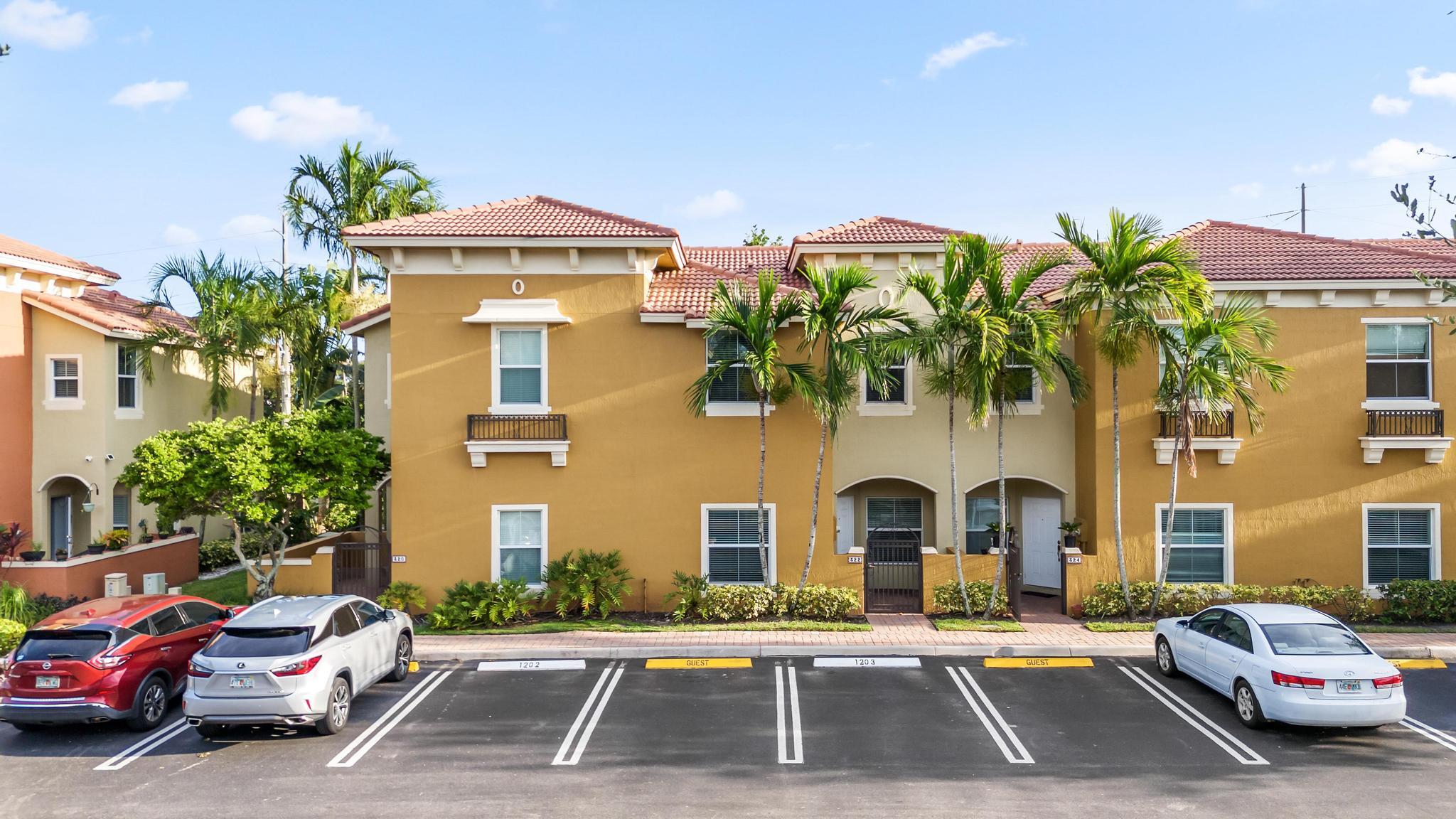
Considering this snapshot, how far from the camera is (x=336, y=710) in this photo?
1107 cm

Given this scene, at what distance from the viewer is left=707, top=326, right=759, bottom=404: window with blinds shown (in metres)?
17.1

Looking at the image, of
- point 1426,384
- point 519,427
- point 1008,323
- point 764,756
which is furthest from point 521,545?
point 1426,384

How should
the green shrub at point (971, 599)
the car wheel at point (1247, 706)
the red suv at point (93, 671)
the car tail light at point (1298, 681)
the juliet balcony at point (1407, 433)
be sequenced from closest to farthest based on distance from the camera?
the car tail light at point (1298, 681) < the red suv at point (93, 671) < the car wheel at point (1247, 706) < the juliet balcony at point (1407, 433) < the green shrub at point (971, 599)

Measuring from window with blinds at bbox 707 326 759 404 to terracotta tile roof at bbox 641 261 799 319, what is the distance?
73cm

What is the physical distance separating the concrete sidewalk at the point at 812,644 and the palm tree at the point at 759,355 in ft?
6.49

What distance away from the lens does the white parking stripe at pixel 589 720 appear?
33.9 ft

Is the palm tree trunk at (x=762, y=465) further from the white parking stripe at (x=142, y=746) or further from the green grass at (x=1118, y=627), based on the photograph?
the white parking stripe at (x=142, y=746)

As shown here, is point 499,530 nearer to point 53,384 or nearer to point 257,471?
point 257,471

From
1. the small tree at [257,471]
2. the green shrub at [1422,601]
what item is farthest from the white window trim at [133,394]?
the green shrub at [1422,601]

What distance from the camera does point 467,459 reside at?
17062 mm

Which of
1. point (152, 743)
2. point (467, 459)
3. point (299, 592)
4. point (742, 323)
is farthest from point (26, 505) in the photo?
point (742, 323)

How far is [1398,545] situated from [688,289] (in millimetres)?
14427

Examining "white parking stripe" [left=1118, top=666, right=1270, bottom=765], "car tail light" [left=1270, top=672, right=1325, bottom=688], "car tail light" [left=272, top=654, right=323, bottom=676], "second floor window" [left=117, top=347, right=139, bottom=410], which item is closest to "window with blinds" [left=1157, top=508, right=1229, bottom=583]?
"white parking stripe" [left=1118, top=666, right=1270, bottom=765]

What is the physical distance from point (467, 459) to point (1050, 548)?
1220cm
